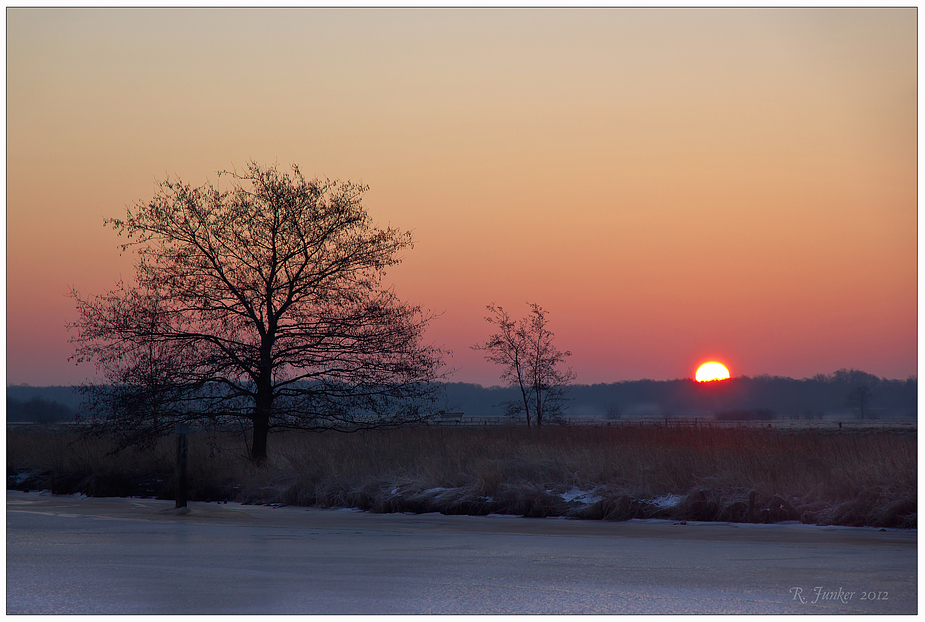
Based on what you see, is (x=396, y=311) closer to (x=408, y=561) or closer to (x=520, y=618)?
(x=408, y=561)

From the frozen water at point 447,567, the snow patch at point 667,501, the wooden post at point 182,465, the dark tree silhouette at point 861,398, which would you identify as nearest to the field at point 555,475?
the snow patch at point 667,501

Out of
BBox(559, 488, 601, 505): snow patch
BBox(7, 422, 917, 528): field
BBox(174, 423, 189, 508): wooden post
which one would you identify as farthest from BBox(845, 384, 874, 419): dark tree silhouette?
BBox(174, 423, 189, 508): wooden post

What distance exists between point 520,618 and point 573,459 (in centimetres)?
1211

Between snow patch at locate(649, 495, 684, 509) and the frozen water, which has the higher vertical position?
snow patch at locate(649, 495, 684, 509)

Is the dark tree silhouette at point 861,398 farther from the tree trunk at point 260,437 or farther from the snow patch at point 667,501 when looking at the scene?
the snow patch at point 667,501

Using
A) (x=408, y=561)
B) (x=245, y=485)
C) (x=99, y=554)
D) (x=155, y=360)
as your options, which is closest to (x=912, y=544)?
(x=408, y=561)

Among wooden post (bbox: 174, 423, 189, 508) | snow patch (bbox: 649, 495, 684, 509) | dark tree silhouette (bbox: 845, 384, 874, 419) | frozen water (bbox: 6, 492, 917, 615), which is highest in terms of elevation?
dark tree silhouette (bbox: 845, 384, 874, 419)

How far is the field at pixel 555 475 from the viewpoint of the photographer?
1536 cm

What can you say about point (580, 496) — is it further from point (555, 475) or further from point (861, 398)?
point (861, 398)

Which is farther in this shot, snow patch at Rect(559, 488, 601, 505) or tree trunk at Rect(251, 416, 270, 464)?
tree trunk at Rect(251, 416, 270, 464)

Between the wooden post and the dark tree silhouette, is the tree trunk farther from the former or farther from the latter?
the dark tree silhouette

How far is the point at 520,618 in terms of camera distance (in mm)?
7148

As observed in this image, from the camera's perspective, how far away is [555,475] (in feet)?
60.3

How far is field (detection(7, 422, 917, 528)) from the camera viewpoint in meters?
15.4
